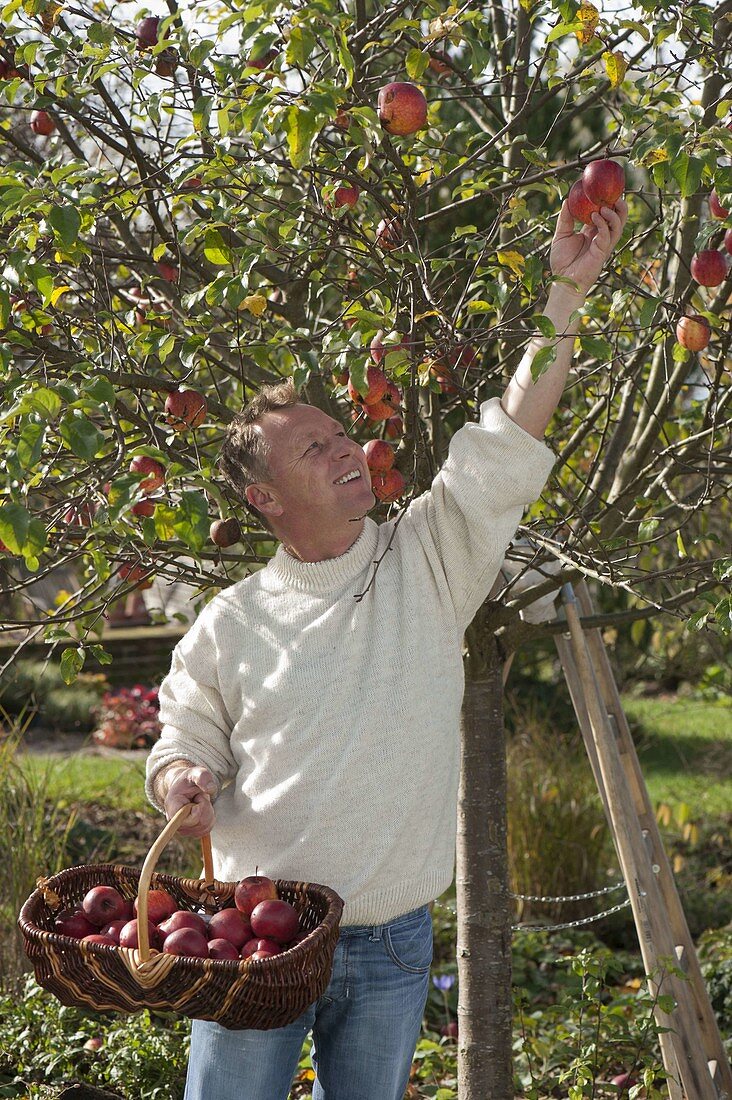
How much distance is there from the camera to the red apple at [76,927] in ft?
6.55

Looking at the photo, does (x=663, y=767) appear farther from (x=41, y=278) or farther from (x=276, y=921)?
(x=41, y=278)

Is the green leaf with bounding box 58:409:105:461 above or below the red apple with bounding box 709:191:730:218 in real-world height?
below

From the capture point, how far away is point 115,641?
33.7 ft

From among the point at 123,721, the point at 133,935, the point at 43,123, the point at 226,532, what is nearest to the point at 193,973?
the point at 133,935

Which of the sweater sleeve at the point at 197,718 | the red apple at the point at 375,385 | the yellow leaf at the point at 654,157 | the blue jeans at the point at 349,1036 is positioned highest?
the yellow leaf at the point at 654,157

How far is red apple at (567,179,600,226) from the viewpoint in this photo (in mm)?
1962

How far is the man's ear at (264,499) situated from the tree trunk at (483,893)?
77 cm

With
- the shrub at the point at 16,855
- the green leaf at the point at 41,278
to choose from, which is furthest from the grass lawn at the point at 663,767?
the green leaf at the point at 41,278

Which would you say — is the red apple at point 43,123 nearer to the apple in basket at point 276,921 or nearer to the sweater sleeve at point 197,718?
the sweater sleeve at point 197,718

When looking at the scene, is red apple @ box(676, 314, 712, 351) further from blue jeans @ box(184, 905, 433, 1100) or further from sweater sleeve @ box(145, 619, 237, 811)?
blue jeans @ box(184, 905, 433, 1100)

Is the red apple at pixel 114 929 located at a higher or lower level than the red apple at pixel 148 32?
lower

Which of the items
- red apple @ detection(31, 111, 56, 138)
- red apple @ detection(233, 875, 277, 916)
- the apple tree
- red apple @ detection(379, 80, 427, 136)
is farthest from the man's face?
red apple @ detection(31, 111, 56, 138)

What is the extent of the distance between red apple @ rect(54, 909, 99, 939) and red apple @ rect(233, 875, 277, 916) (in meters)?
0.27

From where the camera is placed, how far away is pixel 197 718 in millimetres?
2211
